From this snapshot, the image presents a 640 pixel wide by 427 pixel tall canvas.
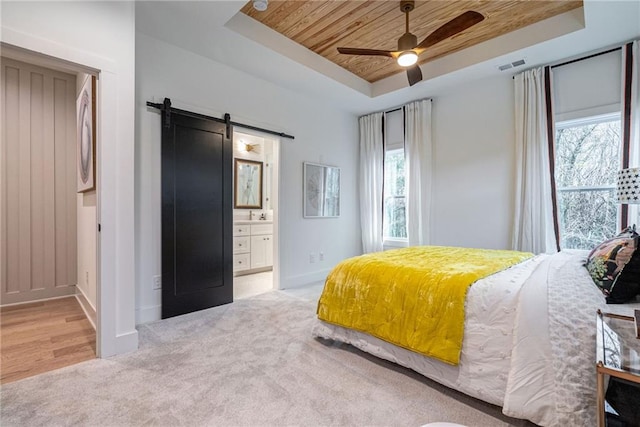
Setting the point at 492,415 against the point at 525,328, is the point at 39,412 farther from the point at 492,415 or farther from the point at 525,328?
the point at 525,328

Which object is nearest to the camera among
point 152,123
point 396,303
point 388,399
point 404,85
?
point 388,399

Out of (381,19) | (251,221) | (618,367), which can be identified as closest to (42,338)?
(251,221)

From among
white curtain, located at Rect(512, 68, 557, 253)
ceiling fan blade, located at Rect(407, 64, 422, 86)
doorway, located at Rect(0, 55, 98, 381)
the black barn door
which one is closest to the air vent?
white curtain, located at Rect(512, 68, 557, 253)

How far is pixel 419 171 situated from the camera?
4.21 metres

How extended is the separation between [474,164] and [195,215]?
11.4 feet

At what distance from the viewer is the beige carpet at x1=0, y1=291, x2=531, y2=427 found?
4.78 feet

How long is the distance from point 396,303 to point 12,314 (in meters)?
3.72

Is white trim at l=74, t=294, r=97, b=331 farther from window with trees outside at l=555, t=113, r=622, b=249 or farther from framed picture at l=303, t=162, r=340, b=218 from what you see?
window with trees outside at l=555, t=113, r=622, b=249

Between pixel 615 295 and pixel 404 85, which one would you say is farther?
pixel 404 85

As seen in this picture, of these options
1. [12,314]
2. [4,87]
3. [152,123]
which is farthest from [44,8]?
[12,314]

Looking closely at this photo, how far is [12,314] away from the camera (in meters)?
2.88

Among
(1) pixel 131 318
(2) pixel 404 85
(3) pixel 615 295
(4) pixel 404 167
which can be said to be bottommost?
(1) pixel 131 318

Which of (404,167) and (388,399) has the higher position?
(404,167)

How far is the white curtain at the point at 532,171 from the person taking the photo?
3168 millimetres
